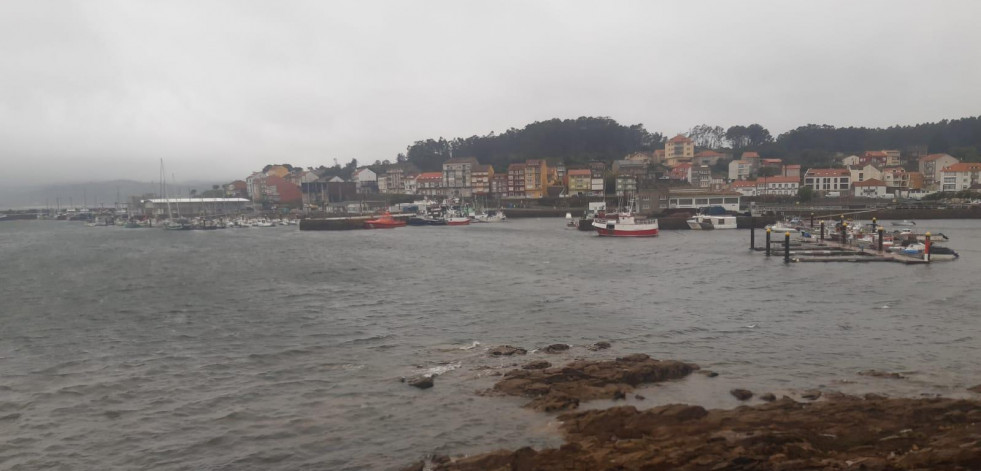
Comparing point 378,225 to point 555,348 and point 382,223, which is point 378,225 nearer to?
point 382,223

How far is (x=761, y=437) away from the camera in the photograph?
757cm

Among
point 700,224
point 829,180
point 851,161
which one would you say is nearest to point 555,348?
point 700,224

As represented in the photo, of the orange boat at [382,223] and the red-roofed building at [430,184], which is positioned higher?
the red-roofed building at [430,184]

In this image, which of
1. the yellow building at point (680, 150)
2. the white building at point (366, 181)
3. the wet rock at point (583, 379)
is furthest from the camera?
the white building at point (366, 181)

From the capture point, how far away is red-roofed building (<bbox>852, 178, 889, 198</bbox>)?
234 feet

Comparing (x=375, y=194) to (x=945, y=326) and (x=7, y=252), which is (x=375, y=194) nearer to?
(x=7, y=252)

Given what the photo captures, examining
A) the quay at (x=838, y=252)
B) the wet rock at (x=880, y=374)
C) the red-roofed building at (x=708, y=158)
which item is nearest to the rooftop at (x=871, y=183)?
the red-roofed building at (x=708, y=158)

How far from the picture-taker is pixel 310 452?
844cm

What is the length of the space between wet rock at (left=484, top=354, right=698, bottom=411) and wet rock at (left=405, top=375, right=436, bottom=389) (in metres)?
1.11

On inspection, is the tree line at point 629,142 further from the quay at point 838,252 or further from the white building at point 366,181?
the quay at point 838,252

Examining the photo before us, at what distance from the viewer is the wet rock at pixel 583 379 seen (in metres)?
9.84

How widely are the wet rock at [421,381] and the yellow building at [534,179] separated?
77049 mm

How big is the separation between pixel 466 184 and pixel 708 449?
8704cm

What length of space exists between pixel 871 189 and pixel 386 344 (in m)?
74.5
